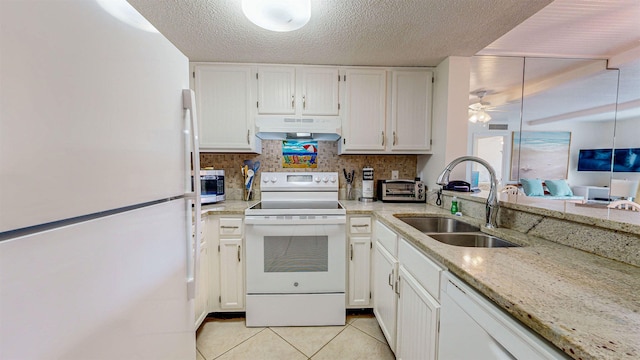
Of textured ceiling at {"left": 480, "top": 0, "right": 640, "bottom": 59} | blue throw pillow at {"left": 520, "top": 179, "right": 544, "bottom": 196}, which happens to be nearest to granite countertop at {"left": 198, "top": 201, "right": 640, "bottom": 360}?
textured ceiling at {"left": 480, "top": 0, "right": 640, "bottom": 59}

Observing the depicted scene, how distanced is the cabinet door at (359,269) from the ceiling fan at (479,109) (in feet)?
8.71

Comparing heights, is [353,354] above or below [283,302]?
below

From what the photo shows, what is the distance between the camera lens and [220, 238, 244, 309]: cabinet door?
1928 millimetres

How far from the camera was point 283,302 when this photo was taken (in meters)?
1.88

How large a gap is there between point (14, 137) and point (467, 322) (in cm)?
122

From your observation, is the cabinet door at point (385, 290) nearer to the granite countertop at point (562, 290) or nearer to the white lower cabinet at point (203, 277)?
the granite countertop at point (562, 290)

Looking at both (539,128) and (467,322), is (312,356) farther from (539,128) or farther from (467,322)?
(539,128)

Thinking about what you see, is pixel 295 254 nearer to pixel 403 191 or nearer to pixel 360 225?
pixel 360 225

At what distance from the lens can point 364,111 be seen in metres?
2.28

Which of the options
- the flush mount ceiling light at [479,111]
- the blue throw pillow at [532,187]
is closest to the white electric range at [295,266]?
the flush mount ceiling light at [479,111]

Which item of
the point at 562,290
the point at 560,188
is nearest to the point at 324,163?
the point at 562,290

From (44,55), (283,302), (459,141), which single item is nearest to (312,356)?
(283,302)

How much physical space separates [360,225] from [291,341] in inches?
39.2

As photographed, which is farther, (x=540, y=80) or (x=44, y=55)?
(x=540, y=80)
